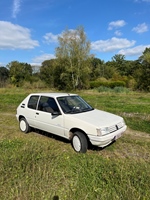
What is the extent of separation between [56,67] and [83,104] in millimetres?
26981

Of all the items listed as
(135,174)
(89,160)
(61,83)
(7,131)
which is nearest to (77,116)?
(89,160)

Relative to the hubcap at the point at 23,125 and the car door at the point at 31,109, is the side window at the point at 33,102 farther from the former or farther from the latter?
the hubcap at the point at 23,125

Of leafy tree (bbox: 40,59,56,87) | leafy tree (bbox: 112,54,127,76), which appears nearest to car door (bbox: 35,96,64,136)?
leafy tree (bbox: 40,59,56,87)

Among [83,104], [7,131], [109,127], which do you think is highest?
[83,104]

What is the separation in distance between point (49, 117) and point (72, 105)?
83 centimetres

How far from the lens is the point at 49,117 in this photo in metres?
5.39

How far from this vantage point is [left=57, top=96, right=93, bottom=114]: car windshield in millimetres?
5258

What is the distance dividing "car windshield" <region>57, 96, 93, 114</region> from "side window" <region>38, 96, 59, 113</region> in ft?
0.68

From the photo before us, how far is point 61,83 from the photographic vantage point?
3222 cm

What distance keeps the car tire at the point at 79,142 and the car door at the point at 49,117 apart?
0.55 meters

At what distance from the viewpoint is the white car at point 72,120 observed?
14.3 feet

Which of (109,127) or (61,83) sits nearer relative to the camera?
(109,127)

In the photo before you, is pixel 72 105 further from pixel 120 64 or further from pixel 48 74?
pixel 120 64

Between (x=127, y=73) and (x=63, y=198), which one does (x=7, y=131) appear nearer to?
(x=63, y=198)
